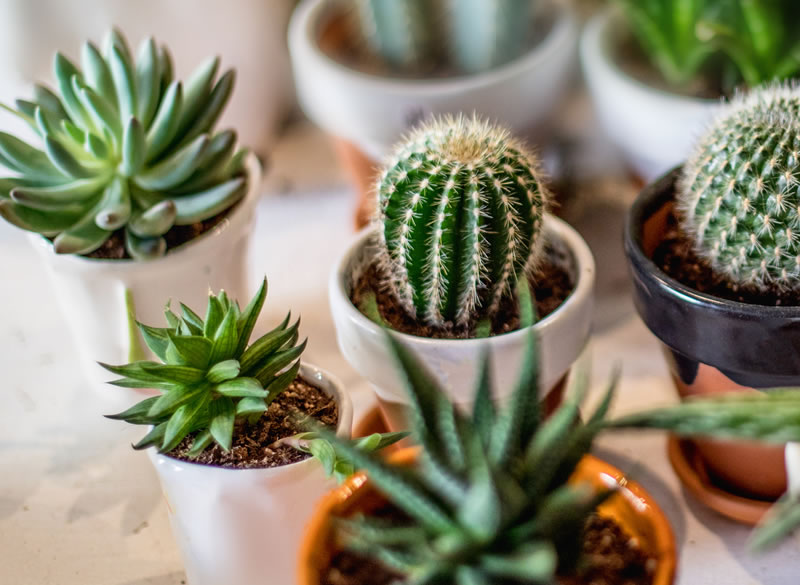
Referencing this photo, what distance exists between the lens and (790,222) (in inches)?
29.6

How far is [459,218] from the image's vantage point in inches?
30.3

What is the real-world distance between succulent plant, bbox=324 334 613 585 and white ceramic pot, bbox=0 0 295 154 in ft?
2.77

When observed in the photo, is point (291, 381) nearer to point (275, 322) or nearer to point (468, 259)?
point (468, 259)

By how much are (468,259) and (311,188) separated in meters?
Result: 0.65

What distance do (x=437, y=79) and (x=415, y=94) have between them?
7.2 inches

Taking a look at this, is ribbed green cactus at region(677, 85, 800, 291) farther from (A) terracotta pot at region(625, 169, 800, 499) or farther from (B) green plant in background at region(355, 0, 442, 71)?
(B) green plant in background at region(355, 0, 442, 71)

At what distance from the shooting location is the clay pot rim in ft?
2.35

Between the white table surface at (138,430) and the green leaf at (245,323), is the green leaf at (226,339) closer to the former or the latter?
the green leaf at (245,323)

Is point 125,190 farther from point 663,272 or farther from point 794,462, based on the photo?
point 794,462

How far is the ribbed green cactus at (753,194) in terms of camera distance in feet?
2.48

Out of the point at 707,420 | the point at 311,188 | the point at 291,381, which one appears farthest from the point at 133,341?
the point at 707,420

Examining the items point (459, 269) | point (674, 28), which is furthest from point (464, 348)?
point (674, 28)

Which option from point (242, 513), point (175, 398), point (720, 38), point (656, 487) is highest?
point (720, 38)

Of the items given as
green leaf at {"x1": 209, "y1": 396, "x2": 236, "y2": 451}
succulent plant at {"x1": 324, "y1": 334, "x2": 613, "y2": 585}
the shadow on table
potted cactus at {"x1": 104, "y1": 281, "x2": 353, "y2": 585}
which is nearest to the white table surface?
the shadow on table
